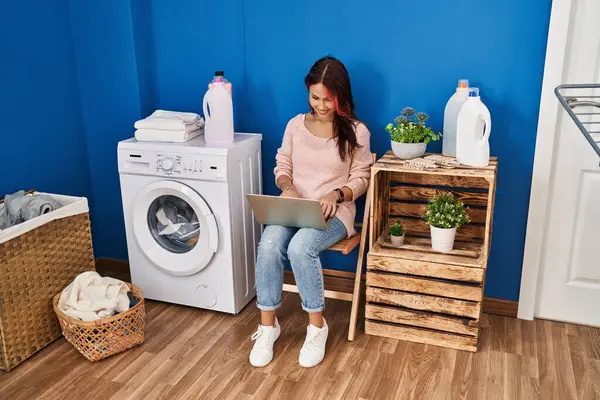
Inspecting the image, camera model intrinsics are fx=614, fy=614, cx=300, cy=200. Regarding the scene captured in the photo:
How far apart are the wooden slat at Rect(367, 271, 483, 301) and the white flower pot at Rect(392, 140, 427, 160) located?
0.49 meters

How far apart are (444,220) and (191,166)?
42.6 inches

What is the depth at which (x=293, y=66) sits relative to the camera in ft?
9.25

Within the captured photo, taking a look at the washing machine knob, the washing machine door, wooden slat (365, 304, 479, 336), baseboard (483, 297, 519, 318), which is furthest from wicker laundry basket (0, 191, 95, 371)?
baseboard (483, 297, 519, 318)

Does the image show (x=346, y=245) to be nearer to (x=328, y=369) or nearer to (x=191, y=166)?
(x=328, y=369)

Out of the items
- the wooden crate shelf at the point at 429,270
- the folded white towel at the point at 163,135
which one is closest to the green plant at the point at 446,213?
the wooden crate shelf at the point at 429,270

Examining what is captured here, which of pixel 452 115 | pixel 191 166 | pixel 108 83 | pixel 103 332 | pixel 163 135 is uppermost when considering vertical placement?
pixel 108 83

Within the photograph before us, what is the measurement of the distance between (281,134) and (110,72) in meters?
0.90

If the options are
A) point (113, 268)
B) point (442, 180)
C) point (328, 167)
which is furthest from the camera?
point (113, 268)

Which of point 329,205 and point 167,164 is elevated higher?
point 167,164

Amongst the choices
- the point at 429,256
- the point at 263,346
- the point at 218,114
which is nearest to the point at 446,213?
the point at 429,256

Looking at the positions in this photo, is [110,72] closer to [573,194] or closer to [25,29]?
[25,29]

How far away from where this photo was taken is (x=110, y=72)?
301 centimetres

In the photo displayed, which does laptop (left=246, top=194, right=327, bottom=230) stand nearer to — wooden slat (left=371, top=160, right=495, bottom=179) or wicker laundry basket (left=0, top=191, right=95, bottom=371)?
wooden slat (left=371, top=160, right=495, bottom=179)

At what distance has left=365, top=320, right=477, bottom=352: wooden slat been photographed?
249 cm
